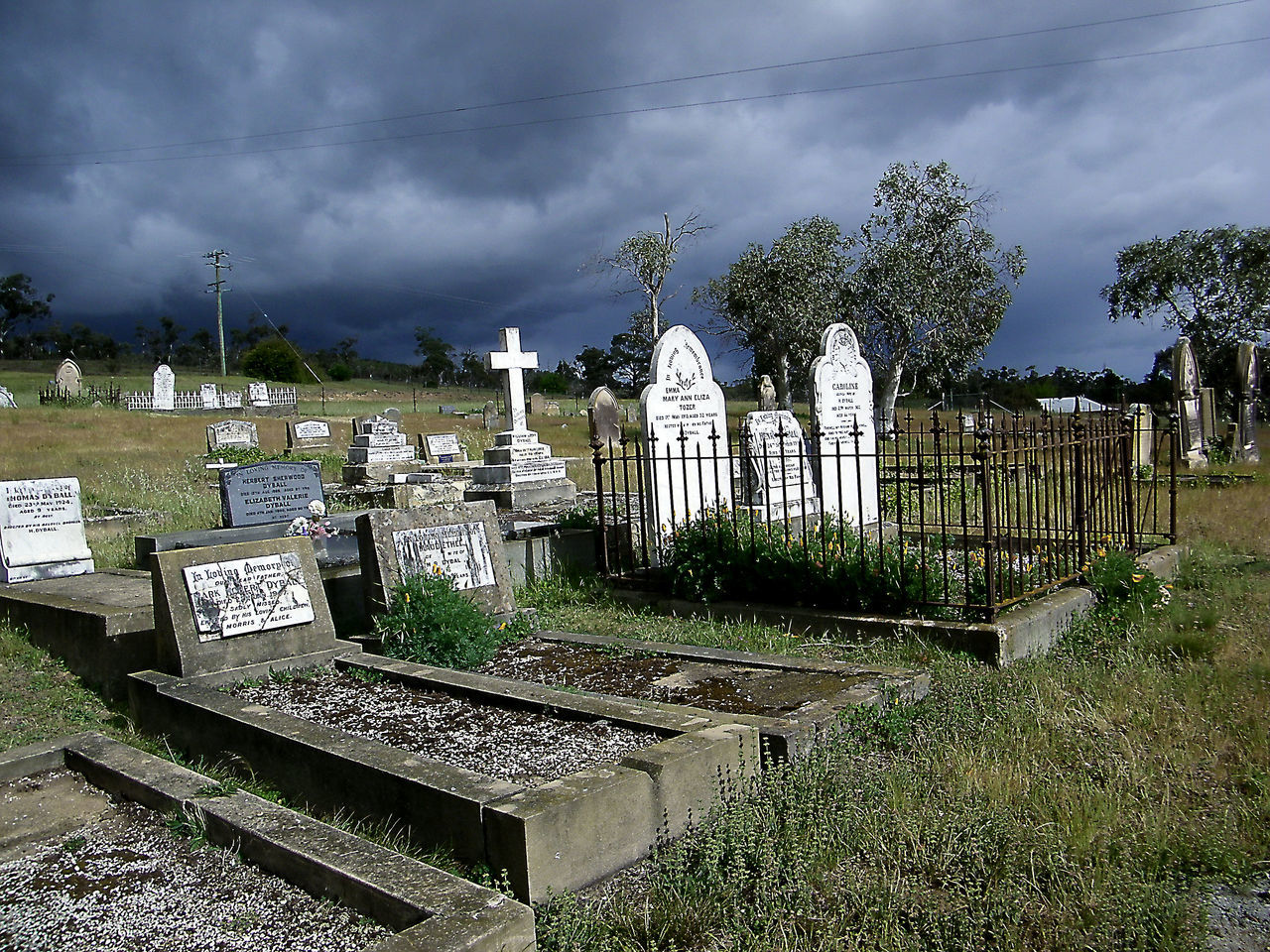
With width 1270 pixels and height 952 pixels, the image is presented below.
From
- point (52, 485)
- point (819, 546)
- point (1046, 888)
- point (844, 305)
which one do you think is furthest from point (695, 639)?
point (844, 305)

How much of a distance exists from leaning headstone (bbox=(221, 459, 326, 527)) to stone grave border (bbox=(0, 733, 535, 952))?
21.2ft

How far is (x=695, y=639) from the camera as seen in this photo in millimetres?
6645

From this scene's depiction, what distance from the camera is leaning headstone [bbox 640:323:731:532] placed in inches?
324

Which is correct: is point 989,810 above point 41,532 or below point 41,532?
below

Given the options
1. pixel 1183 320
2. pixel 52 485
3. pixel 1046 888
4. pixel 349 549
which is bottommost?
pixel 1046 888

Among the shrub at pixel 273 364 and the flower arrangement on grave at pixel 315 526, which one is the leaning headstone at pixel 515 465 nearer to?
the flower arrangement on grave at pixel 315 526

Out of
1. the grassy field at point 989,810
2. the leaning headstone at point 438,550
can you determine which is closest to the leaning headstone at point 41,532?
the grassy field at point 989,810

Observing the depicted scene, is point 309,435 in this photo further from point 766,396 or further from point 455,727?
point 455,727

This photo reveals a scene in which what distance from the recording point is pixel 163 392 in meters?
46.8

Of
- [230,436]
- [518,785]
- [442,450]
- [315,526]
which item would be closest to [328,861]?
[518,785]

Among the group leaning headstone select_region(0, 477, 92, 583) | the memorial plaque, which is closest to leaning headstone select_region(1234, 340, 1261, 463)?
the memorial plaque

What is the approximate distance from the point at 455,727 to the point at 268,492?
7.33 m

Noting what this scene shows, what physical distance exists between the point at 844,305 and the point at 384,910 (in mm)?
33400

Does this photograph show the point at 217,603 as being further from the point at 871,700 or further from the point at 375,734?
the point at 871,700
